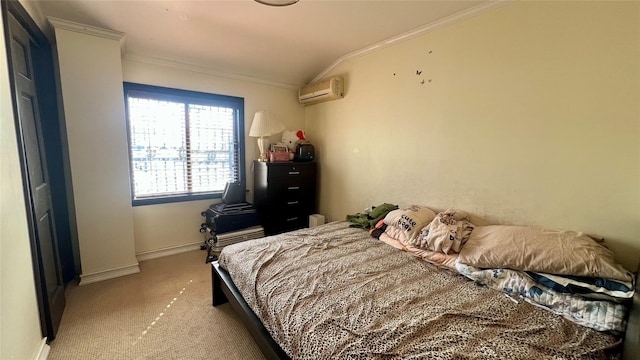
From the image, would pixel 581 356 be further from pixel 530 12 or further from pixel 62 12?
pixel 62 12

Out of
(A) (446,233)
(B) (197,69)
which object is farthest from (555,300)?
(B) (197,69)

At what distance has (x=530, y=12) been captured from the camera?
1.70m

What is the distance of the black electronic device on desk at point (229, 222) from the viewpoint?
9.48ft

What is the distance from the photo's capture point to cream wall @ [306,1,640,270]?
1443 mm

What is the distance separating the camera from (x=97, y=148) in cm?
232

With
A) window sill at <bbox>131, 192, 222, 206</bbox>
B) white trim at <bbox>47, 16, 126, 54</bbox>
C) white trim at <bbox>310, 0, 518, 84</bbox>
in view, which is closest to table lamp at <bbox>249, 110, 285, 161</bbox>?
window sill at <bbox>131, 192, 222, 206</bbox>

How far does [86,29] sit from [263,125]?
1.73 m

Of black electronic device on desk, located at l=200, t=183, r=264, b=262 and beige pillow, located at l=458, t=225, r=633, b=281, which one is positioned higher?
beige pillow, located at l=458, t=225, r=633, b=281

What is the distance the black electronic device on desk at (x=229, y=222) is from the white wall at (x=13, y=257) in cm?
149

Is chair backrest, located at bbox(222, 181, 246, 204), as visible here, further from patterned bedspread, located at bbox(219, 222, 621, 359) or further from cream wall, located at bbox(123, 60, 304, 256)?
patterned bedspread, located at bbox(219, 222, 621, 359)

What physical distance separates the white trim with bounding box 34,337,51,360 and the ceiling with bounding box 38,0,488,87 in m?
2.32

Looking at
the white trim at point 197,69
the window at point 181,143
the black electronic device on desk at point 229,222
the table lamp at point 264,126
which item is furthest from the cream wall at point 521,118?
the window at point 181,143

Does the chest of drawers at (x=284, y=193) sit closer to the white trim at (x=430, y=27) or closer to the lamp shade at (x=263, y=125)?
the lamp shade at (x=263, y=125)

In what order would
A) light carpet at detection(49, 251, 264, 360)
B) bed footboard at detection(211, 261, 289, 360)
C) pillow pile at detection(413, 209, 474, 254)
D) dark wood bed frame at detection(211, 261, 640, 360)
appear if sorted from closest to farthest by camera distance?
dark wood bed frame at detection(211, 261, 640, 360)
bed footboard at detection(211, 261, 289, 360)
light carpet at detection(49, 251, 264, 360)
pillow pile at detection(413, 209, 474, 254)
